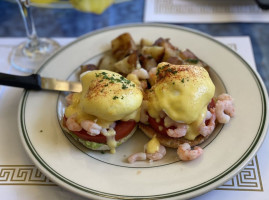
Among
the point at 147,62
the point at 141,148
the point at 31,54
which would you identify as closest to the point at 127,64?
the point at 147,62

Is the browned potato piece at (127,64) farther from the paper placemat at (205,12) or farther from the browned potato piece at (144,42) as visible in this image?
the paper placemat at (205,12)

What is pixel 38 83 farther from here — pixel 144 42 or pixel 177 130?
pixel 177 130

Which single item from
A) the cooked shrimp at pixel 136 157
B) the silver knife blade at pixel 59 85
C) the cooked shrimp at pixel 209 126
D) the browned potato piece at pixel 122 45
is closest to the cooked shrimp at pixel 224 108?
the cooked shrimp at pixel 209 126

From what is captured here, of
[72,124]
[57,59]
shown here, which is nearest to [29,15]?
[57,59]

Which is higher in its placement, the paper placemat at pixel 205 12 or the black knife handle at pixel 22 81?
the paper placemat at pixel 205 12

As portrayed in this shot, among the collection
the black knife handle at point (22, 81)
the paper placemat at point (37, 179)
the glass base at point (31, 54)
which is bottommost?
the paper placemat at point (37, 179)

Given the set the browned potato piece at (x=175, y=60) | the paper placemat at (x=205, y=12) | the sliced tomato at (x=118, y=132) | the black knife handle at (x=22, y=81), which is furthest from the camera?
the paper placemat at (x=205, y=12)
